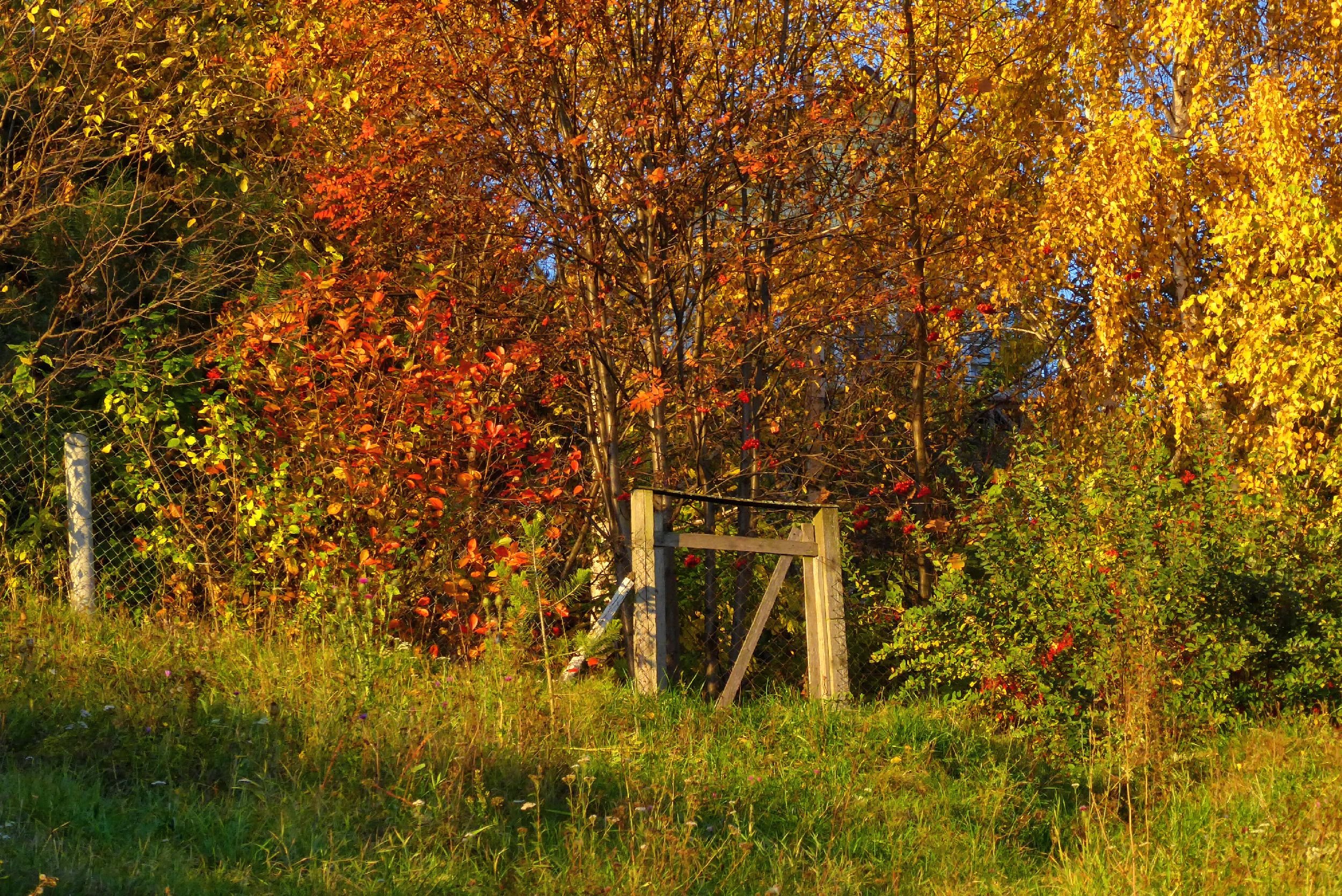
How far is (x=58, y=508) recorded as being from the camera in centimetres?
846

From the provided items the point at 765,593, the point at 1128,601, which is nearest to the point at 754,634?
the point at 765,593

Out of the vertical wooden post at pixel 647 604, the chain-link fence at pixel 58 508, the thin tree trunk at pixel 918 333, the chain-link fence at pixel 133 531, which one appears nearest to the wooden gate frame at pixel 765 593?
the vertical wooden post at pixel 647 604

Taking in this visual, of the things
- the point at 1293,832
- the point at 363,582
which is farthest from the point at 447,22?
the point at 1293,832

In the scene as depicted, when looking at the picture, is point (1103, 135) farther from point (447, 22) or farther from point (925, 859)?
point (925, 859)

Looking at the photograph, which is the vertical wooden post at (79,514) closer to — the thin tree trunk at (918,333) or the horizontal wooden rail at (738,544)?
the horizontal wooden rail at (738,544)

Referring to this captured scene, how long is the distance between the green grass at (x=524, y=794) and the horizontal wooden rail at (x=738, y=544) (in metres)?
0.98

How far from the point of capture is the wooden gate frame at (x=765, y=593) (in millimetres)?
7262

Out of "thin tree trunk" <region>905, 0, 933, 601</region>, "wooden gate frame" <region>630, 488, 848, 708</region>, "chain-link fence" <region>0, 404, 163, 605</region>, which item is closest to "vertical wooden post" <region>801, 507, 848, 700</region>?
"wooden gate frame" <region>630, 488, 848, 708</region>

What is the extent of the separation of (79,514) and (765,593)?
166 inches

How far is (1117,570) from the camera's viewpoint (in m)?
7.06

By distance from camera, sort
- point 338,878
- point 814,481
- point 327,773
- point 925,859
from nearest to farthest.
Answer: point 338,878
point 327,773
point 925,859
point 814,481

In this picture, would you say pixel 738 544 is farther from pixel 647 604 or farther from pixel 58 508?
pixel 58 508

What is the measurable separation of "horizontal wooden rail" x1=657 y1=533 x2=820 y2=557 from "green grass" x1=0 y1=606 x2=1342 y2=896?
38.4 inches

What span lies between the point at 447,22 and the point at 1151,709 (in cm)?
545
